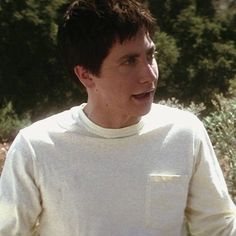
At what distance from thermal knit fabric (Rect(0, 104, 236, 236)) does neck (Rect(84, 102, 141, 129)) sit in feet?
0.05

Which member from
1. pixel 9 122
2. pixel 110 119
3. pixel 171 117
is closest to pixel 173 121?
pixel 171 117

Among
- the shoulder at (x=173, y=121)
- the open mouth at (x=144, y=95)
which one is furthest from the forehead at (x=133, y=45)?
the shoulder at (x=173, y=121)

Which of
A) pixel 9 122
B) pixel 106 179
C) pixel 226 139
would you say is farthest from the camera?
pixel 9 122

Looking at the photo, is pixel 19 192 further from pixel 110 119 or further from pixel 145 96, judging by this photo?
pixel 145 96

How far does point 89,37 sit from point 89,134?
0.93ft

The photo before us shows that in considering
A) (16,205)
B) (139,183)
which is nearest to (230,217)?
(139,183)

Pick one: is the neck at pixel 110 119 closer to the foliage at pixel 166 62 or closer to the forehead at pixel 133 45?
the forehead at pixel 133 45

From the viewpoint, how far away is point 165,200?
231 centimetres

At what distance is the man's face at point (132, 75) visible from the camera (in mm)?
2207

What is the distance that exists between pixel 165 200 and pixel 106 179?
0.18 metres

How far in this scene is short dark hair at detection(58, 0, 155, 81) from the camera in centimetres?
222

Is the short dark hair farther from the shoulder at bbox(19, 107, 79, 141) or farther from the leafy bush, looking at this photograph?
the leafy bush

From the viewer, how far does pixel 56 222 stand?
234cm

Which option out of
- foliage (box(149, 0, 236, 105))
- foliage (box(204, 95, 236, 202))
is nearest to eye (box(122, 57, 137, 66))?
foliage (box(204, 95, 236, 202))
